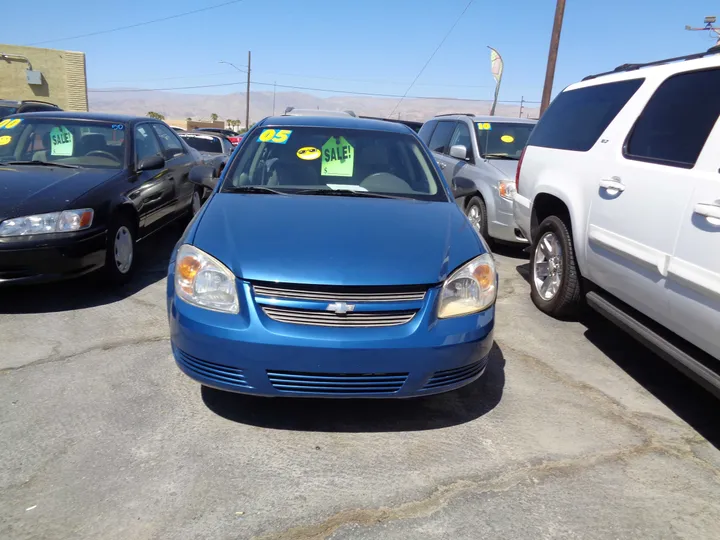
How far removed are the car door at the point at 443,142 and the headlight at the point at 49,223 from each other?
16.8 ft

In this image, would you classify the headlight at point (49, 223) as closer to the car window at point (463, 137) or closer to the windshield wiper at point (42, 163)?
the windshield wiper at point (42, 163)

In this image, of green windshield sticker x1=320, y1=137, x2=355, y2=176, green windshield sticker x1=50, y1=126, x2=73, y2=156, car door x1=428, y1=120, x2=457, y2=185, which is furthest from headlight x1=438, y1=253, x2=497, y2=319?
car door x1=428, y1=120, x2=457, y2=185

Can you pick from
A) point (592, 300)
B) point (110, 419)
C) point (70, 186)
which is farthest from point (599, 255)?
point (70, 186)

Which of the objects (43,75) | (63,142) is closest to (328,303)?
(63,142)

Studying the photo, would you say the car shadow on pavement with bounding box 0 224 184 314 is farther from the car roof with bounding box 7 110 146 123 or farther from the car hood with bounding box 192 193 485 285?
the car hood with bounding box 192 193 485 285

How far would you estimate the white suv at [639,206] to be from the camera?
2.79 meters

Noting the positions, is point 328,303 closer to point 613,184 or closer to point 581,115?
point 613,184

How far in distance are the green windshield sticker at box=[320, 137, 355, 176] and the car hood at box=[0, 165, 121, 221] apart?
207cm

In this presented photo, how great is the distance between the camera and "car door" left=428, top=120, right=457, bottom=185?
332 inches

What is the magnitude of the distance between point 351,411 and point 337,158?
1.79 m

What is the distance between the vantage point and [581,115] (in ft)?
15.0

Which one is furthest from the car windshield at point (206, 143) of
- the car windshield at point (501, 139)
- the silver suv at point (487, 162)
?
the car windshield at point (501, 139)

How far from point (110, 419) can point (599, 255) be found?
3.17 metres

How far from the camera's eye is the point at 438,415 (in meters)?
3.12
